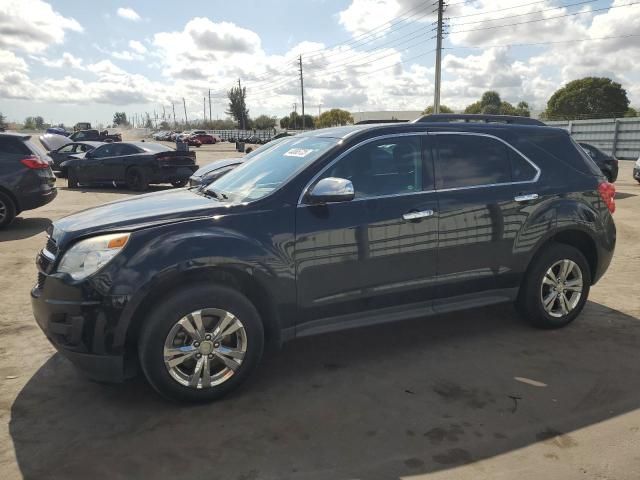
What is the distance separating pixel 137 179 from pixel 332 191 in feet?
41.3

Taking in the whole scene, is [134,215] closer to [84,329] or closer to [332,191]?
[84,329]

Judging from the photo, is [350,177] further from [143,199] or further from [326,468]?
[326,468]

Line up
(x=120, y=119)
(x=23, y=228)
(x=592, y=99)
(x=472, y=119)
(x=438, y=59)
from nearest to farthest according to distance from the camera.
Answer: (x=472, y=119) < (x=23, y=228) < (x=438, y=59) < (x=592, y=99) < (x=120, y=119)

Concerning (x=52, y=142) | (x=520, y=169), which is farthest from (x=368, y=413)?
(x=52, y=142)

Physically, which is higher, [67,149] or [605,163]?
[67,149]

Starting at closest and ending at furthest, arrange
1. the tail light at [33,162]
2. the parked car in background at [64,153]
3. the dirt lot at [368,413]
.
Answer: the dirt lot at [368,413]
the tail light at [33,162]
the parked car in background at [64,153]

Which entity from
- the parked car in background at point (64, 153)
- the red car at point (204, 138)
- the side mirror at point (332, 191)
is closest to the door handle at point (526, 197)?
the side mirror at point (332, 191)

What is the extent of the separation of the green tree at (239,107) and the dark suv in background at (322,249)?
9550 centimetres

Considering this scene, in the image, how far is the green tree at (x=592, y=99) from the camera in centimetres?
6725

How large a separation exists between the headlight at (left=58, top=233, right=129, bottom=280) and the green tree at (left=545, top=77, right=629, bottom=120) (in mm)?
Answer: 70921

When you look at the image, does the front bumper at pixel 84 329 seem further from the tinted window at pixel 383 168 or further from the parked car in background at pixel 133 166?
the parked car in background at pixel 133 166

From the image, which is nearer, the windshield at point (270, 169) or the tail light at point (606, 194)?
the windshield at point (270, 169)

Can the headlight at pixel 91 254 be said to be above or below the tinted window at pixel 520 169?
below

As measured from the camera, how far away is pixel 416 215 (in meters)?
3.82
